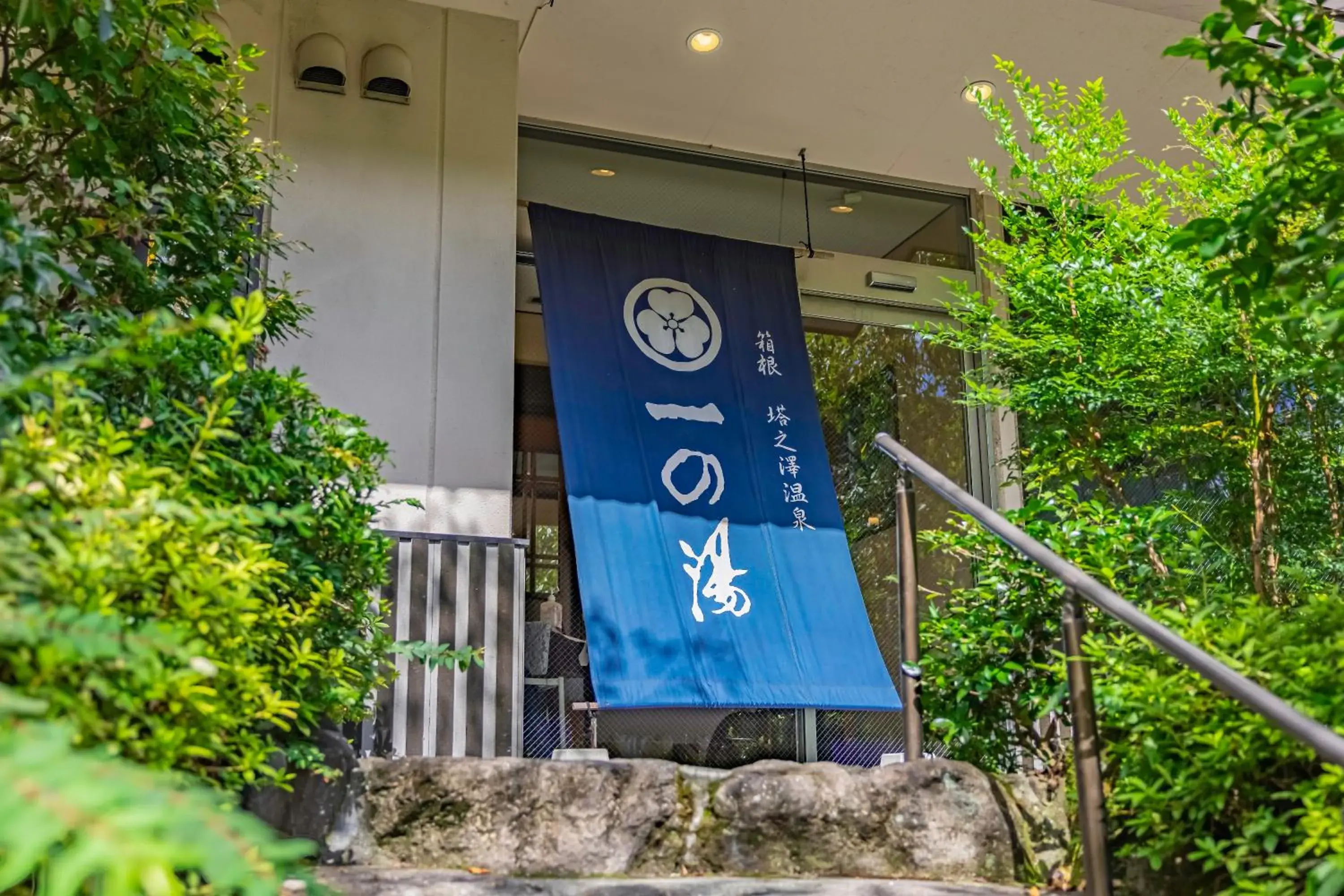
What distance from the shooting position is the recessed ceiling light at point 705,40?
20.1ft

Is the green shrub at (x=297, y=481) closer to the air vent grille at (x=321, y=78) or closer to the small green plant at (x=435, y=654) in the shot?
the small green plant at (x=435, y=654)

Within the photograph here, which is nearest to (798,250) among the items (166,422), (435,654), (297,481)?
(435,654)

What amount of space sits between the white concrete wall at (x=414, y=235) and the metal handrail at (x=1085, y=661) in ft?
9.21

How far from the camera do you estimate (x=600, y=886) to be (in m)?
2.48

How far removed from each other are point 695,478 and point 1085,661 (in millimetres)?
3841

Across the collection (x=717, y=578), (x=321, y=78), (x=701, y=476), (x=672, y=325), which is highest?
(x=321, y=78)

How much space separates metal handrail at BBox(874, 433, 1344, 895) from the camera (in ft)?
5.61

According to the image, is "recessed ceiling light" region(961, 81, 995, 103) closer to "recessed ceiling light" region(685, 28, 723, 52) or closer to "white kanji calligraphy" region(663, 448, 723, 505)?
"recessed ceiling light" region(685, 28, 723, 52)

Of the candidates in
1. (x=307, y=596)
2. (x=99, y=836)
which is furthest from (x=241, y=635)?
(x=99, y=836)

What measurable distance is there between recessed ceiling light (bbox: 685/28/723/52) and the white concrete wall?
93 cm

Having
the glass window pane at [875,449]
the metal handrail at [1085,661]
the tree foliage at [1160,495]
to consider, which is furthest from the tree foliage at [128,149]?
the glass window pane at [875,449]

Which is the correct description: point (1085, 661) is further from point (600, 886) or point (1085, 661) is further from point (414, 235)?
point (414, 235)

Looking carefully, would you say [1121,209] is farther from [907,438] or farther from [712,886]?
[712,886]

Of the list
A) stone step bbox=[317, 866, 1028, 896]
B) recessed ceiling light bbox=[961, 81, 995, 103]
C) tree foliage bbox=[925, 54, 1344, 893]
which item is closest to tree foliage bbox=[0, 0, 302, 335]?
stone step bbox=[317, 866, 1028, 896]
